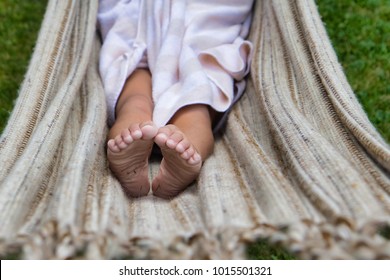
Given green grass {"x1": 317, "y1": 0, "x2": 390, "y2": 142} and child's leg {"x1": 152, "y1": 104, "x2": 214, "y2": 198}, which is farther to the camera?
green grass {"x1": 317, "y1": 0, "x2": 390, "y2": 142}

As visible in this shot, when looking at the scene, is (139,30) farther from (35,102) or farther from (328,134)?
(328,134)

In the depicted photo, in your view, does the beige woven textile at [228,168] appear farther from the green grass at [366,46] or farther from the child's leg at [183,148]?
the green grass at [366,46]

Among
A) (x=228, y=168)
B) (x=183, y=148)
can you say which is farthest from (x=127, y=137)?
(x=228, y=168)

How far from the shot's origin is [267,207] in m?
1.09

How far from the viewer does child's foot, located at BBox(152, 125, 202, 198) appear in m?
1.26

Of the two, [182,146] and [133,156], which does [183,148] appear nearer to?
[182,146]

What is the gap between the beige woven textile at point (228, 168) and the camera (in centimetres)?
98

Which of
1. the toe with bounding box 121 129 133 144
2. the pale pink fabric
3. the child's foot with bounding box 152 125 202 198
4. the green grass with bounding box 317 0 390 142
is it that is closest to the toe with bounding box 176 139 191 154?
the child's foot with bounding box 152 125 202 198

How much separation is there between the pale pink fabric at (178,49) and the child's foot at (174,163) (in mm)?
199

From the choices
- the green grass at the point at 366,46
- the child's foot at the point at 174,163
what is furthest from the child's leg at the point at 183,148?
the green grass at the point at 366,46

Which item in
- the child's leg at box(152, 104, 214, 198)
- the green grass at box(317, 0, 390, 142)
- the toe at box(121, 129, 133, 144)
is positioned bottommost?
the green grass at box(317, 0, 390, 142)

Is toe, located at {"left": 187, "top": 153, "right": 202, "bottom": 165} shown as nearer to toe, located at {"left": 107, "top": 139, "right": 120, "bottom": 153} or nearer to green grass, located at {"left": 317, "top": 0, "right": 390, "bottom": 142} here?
toe, located at {"left": 107, "top": 139, "right": 120, "bottom": 153}

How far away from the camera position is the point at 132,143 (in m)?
1.26

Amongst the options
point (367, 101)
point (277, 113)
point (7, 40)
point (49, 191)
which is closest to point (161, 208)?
point (49, 191)
